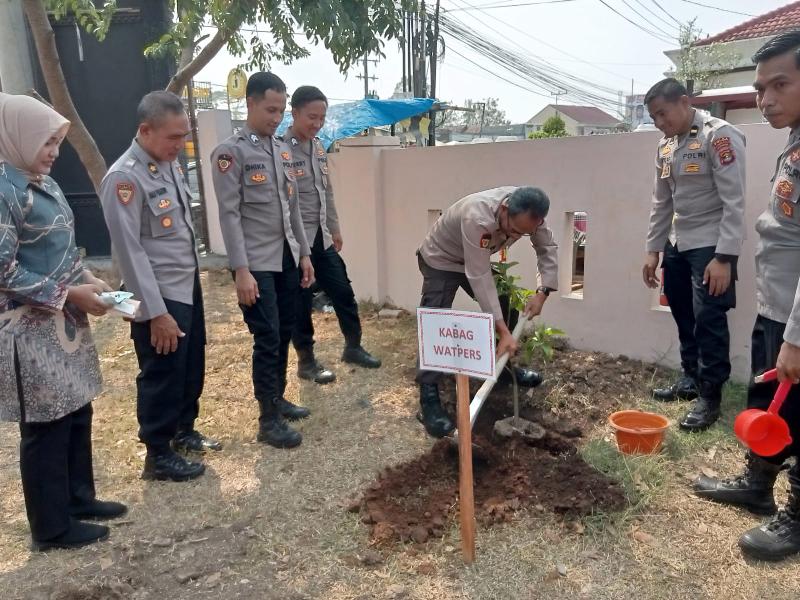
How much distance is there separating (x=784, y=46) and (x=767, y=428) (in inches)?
50.8

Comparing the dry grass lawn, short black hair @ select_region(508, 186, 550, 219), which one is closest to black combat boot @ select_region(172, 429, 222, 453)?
the dry grass lawn

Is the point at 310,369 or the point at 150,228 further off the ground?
the point at 150,228

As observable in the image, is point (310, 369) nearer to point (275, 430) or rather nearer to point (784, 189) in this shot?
point (275, 430)

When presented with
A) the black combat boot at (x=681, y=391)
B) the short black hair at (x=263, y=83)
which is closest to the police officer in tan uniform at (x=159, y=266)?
the short black hair at (x=263, y=83)

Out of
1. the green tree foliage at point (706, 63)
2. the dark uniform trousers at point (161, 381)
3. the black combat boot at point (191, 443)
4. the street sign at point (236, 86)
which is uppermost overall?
the green tree foliage at point (706, 63)

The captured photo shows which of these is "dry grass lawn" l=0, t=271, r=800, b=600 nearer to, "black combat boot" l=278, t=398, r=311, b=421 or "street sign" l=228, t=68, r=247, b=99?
"black combat boot" l=278, t=398, r=311, b=421

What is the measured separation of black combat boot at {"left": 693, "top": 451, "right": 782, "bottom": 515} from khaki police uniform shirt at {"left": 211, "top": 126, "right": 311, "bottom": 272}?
93.3 inches

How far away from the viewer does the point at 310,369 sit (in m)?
4.37

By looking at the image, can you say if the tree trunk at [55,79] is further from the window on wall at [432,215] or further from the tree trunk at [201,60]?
the window on wall at [432,215]

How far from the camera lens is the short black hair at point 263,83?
127 inches

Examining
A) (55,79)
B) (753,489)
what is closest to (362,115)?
(55,79)

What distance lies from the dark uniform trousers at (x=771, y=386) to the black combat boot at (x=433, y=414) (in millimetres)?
1491

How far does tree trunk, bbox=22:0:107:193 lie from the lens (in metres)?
4.73

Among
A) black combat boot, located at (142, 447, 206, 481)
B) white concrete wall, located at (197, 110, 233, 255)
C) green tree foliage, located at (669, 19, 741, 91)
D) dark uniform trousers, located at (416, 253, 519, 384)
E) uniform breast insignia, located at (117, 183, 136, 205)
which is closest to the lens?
uniform breast insignia, located at (117, 183, 136, 205)
